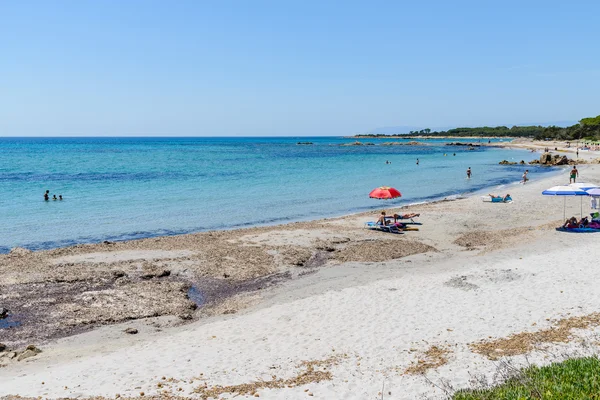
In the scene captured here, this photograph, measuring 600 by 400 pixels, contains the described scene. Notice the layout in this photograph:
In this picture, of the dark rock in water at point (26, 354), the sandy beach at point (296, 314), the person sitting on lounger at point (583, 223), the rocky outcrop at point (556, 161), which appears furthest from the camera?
the rocky outcrop at point (556, 161)

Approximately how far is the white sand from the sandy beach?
45 mm

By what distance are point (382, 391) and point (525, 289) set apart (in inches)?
285

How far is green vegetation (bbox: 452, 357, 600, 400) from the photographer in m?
6.11

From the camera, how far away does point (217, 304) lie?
1365 cm

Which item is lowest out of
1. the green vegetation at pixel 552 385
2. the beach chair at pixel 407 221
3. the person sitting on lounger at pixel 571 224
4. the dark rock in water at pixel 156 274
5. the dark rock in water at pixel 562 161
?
the dark rock in water at pixel 156 274

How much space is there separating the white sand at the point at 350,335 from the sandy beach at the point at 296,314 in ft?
0.15

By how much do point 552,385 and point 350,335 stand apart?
4715 millimetres

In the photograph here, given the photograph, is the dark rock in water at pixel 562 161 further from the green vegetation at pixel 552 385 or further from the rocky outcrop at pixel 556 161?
the green vegetation at pixel 552 385

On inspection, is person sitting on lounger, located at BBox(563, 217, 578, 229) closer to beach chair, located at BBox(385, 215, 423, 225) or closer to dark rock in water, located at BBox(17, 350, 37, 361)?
beach chair, located at BBox(385, 215, 423, 225)

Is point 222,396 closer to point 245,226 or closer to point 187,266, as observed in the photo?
point 187,266

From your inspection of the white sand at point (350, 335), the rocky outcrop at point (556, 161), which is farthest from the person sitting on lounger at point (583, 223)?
the rocky outcrop at point (556, 161)

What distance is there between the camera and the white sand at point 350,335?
8.44 metres

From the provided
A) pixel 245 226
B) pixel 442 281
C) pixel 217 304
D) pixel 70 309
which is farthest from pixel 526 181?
pixel 70 309

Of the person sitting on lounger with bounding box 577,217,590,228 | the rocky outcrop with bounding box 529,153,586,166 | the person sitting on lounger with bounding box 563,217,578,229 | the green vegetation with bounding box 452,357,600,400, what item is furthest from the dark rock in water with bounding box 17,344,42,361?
the rocky outcrop with bounding box 529,153,586,166
